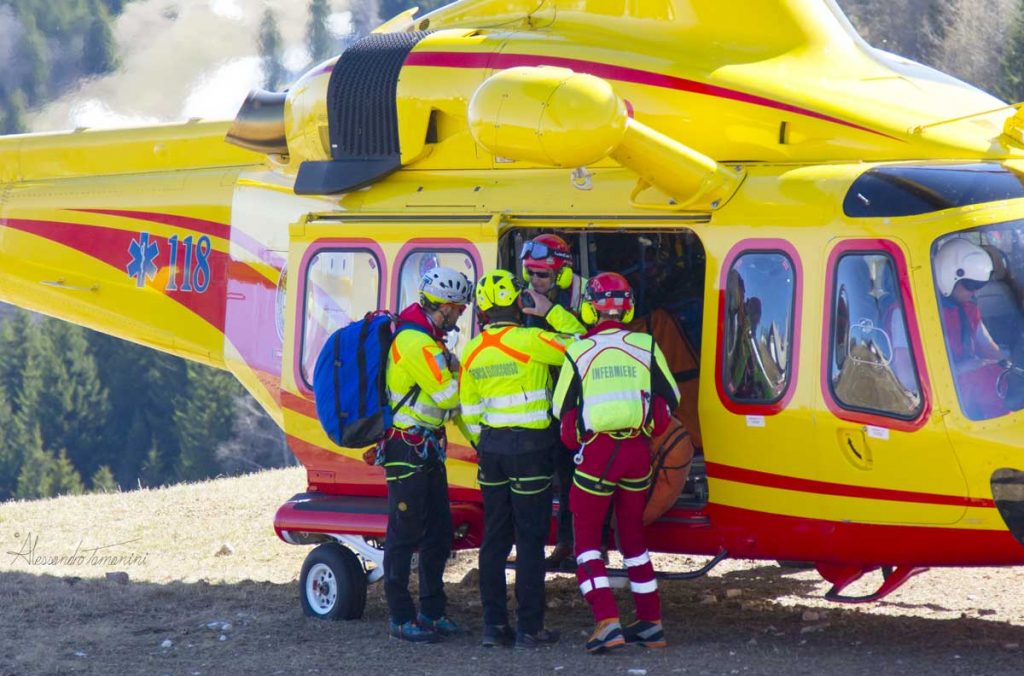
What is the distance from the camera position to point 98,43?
208 feet

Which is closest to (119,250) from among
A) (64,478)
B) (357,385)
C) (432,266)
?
(432,266)

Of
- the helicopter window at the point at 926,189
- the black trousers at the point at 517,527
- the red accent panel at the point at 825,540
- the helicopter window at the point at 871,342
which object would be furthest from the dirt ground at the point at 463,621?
the helicopter window at the point at 926,189

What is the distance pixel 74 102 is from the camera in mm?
44969

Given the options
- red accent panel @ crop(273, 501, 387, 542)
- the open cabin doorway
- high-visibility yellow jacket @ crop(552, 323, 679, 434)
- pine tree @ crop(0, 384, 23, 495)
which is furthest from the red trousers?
pine tree @ crop(0, 384, 23, 495)

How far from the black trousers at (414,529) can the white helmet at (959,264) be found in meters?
2.88

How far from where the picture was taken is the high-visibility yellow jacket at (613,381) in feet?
24.6

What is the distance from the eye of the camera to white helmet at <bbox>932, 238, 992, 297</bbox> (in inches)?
277

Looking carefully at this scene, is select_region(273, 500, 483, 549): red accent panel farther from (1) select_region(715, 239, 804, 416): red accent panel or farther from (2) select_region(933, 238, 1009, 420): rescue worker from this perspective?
(2) select_region(933, 238, 1009, 420): rescue worker

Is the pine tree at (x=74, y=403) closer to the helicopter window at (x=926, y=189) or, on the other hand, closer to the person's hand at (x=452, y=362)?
the person's hand at (x=452, y=362)

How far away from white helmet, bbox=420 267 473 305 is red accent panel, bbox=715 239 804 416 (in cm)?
142

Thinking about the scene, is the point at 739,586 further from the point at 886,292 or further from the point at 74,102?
the point at 74,102

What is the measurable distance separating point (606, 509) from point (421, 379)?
1.24 meters

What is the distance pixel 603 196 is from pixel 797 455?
1793mm

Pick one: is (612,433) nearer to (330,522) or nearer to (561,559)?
(561,559)
